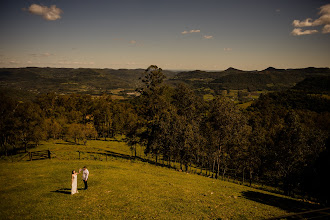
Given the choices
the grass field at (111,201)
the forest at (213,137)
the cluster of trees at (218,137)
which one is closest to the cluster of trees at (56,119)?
the forest at (213,137)

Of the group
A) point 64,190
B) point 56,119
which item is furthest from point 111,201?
point 56,119

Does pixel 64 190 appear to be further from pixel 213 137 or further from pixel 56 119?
pixel 56 119

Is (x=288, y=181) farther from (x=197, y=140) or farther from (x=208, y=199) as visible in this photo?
(x=208, y=199)

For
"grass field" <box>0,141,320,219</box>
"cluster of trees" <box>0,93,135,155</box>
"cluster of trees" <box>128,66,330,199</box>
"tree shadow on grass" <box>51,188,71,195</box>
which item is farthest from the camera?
"cluster of trees" <box>0,93,135,155</box>

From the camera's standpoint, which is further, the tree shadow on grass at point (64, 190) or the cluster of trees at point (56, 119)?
the cluster of trees at point (56, 119)

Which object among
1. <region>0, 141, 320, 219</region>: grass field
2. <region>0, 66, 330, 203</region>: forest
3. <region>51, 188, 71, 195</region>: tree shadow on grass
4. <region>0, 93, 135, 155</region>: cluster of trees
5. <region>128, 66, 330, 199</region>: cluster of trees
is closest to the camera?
<region>0, 141, 320, 219</region>: grass field

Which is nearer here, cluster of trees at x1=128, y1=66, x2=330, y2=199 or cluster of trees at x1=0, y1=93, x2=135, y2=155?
cluster of trees at x1=128, y1=66, x2=330, y2=199

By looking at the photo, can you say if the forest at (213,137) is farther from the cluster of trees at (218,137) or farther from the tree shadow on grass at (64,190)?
the tree shadow on grass at (64,190)

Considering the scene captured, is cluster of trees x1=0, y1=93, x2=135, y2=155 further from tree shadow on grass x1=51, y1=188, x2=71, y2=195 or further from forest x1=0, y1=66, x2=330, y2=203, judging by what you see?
tree shadow on grass x1=51, y1=188, x2=71, y2=195

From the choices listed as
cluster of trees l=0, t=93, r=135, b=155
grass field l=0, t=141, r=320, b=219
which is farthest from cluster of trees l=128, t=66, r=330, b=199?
cluster of trees l=0, t=93, r=135, b=155

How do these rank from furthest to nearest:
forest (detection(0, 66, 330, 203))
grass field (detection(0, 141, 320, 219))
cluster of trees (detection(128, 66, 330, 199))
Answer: cluster of trees (detection(128, 66, 330, 199)) < forest (detection(0, 66, 330, 203)) < grass field (detection(0, 141, 320, 219))

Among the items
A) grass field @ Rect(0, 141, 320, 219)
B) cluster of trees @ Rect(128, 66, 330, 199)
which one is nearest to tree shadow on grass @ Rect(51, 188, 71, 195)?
grass field @ Rect(0, 141, 320, 219)

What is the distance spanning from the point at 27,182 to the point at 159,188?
1934 centimetres

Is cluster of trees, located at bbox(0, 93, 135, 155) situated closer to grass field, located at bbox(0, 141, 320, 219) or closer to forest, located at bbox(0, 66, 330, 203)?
forest, located at bbox(0, 66, 330, 203)
